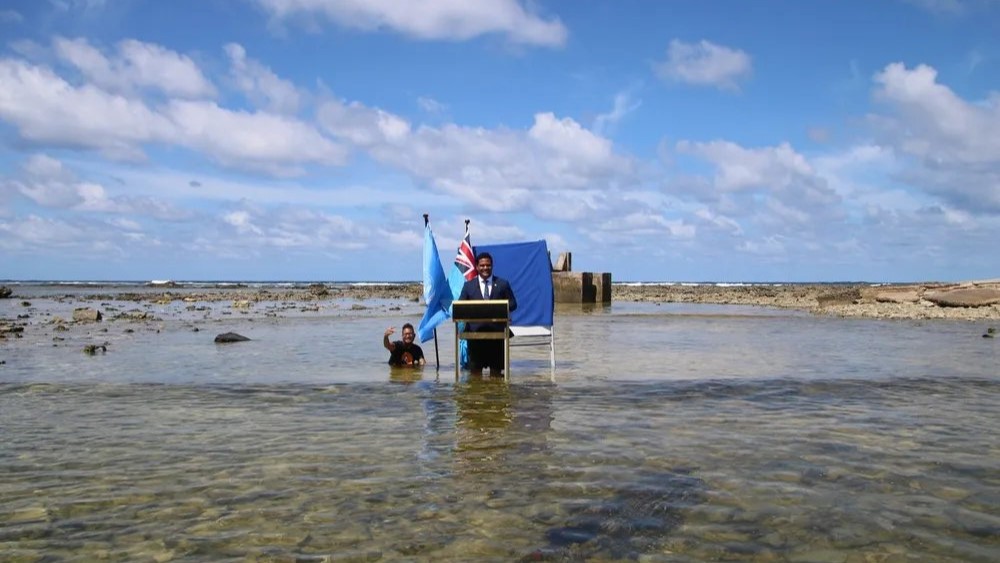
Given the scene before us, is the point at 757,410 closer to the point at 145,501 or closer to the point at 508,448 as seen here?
the point at 508,448

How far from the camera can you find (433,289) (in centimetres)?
1422

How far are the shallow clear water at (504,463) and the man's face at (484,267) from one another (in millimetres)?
1901

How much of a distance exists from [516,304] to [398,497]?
7.88m

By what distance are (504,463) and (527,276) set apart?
7337 millimetres

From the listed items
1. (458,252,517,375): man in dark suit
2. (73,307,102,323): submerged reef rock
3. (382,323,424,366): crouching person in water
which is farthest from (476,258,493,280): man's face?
(73,307,102,323): submerged reef rock

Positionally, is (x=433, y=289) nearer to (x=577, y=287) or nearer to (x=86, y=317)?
(x=86, y=317)

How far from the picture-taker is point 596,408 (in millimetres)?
10469

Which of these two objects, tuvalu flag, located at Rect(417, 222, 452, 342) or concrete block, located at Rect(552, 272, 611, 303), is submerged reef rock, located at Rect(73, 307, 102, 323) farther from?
concrete block, located at Rect(552, 272, 611, 303)

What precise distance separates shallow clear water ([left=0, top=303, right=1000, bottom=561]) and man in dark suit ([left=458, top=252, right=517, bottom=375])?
0.52 metres

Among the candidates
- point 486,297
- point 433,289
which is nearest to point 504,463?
point 486,297

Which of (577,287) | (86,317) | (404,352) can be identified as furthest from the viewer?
(577,287)

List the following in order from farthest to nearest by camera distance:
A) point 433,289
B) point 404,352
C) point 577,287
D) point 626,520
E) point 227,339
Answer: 1. point 577,287
2. point 227,339
3. point 404,352
4. point 433,289
5. point 626,520

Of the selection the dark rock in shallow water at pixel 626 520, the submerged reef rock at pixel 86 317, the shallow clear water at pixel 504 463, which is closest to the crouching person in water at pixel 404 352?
the shallow clear water at pixel 504 463

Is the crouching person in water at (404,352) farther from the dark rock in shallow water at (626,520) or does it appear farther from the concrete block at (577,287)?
the concrete block at (577,287)
